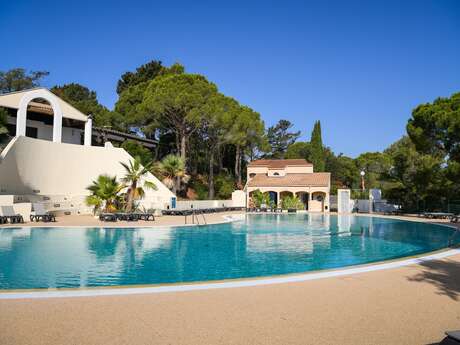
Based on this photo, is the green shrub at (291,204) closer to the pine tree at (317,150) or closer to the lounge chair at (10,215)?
the pine tree at (317,150)

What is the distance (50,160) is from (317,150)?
3523cm

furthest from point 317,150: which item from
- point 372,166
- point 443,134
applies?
point 443,134

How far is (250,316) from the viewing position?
4.70 m

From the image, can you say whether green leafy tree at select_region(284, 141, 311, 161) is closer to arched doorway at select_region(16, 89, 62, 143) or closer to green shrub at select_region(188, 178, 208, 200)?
green shrub at select_region(188, 178, 208, 200)

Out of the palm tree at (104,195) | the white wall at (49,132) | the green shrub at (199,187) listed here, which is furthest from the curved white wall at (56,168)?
the green shrub at (199,187)

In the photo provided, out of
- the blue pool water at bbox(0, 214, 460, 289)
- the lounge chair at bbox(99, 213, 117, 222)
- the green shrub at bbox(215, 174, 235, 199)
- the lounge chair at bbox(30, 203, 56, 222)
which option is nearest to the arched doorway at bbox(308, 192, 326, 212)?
the green shrub at bbox(215, 174, 235, 199)

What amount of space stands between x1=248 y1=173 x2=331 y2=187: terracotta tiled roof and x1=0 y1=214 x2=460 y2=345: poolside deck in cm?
2833

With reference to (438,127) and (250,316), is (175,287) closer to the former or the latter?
(250,316)

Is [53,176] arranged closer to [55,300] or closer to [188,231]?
[188,231]

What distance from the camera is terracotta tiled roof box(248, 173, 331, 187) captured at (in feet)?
113

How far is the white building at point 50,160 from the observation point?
20.5 metres

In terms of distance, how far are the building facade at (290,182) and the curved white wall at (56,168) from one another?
11.8 metres

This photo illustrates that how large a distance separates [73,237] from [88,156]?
40.6 ft

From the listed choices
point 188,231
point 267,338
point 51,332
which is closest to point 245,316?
point 267,338
